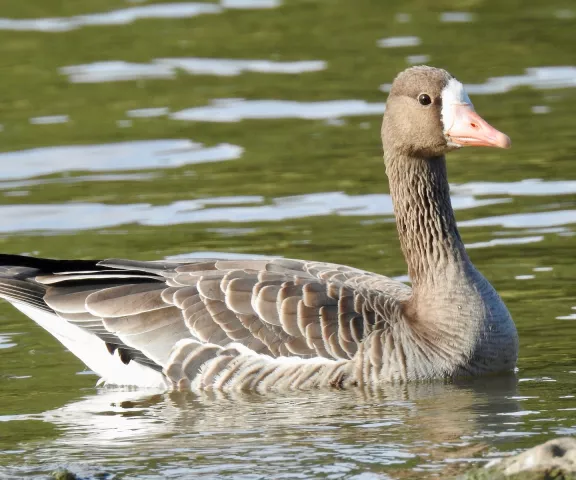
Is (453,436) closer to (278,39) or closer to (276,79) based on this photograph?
(276,79)

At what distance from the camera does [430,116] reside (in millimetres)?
12062

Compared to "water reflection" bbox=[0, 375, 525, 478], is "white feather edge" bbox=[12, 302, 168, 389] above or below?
above

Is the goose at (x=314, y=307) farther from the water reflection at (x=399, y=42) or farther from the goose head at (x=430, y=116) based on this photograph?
the water reflection at (x=399, y=42)

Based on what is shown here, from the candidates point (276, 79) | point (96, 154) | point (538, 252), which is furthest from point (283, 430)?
point (276, 79)

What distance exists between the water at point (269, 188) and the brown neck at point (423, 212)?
1.14 m

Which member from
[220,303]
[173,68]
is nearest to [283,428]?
[220,303]

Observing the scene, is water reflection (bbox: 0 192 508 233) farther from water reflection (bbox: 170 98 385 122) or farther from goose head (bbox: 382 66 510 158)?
goose head (bbox: 382 66 510 158)

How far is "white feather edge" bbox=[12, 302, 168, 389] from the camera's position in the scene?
473 inches

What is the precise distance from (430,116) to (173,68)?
11.3 m

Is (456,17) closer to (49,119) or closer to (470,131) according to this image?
(49,119)

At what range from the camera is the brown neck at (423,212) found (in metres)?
12.2

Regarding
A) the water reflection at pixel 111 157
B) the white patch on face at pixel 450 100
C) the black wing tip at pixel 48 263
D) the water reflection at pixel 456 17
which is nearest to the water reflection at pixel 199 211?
the water reflection at pixel 111 157

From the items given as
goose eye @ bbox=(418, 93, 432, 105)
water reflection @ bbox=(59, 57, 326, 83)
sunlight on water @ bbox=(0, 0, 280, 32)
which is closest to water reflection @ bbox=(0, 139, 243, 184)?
water reflection @ bbox=(59, 57, 326, 83)

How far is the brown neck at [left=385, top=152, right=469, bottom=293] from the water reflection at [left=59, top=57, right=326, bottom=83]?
33.2 feet
